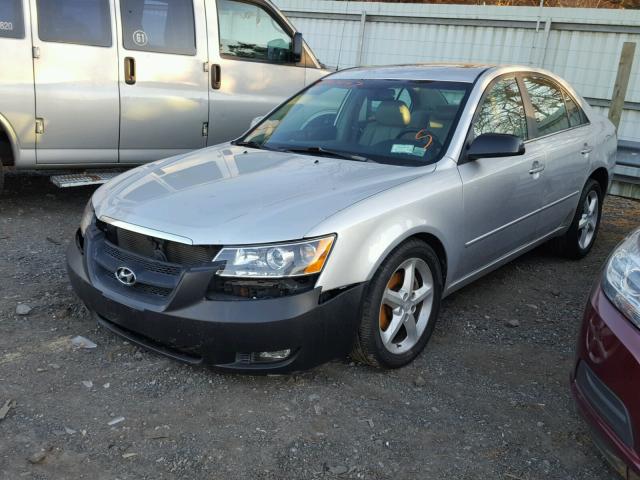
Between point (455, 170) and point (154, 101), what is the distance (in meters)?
3.45

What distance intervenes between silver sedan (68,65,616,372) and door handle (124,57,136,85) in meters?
1.82

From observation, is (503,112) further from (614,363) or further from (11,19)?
(11,19)

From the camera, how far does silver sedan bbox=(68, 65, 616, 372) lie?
112 inches

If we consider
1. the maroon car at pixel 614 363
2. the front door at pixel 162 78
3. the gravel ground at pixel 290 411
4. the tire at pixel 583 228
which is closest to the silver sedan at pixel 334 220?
the gravel ground at pixel 290 411

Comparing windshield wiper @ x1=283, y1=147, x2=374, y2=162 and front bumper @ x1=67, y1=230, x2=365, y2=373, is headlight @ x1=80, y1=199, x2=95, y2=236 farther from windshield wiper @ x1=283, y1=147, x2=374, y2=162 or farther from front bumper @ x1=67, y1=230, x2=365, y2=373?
windshield wiper @ x1=283, y1=147, x2=374, y2=162

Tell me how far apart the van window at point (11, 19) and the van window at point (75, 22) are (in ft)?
0.49

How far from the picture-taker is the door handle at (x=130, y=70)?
228 inches

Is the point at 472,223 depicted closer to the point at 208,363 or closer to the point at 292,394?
the point at 292,394

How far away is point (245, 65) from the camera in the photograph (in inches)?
259

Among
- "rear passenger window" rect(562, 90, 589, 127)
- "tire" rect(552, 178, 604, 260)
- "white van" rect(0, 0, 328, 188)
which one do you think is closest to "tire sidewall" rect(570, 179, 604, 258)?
"tire" rect(552, 178, 604, 260)

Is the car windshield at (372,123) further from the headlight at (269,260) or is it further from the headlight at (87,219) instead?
the headlight at (87,219)

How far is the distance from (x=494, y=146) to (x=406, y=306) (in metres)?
1.07

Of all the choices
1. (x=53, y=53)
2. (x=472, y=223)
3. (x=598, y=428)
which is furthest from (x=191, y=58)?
(x=598, y=428)

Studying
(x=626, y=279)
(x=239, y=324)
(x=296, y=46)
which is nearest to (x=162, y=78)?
(x=296, y=46)
